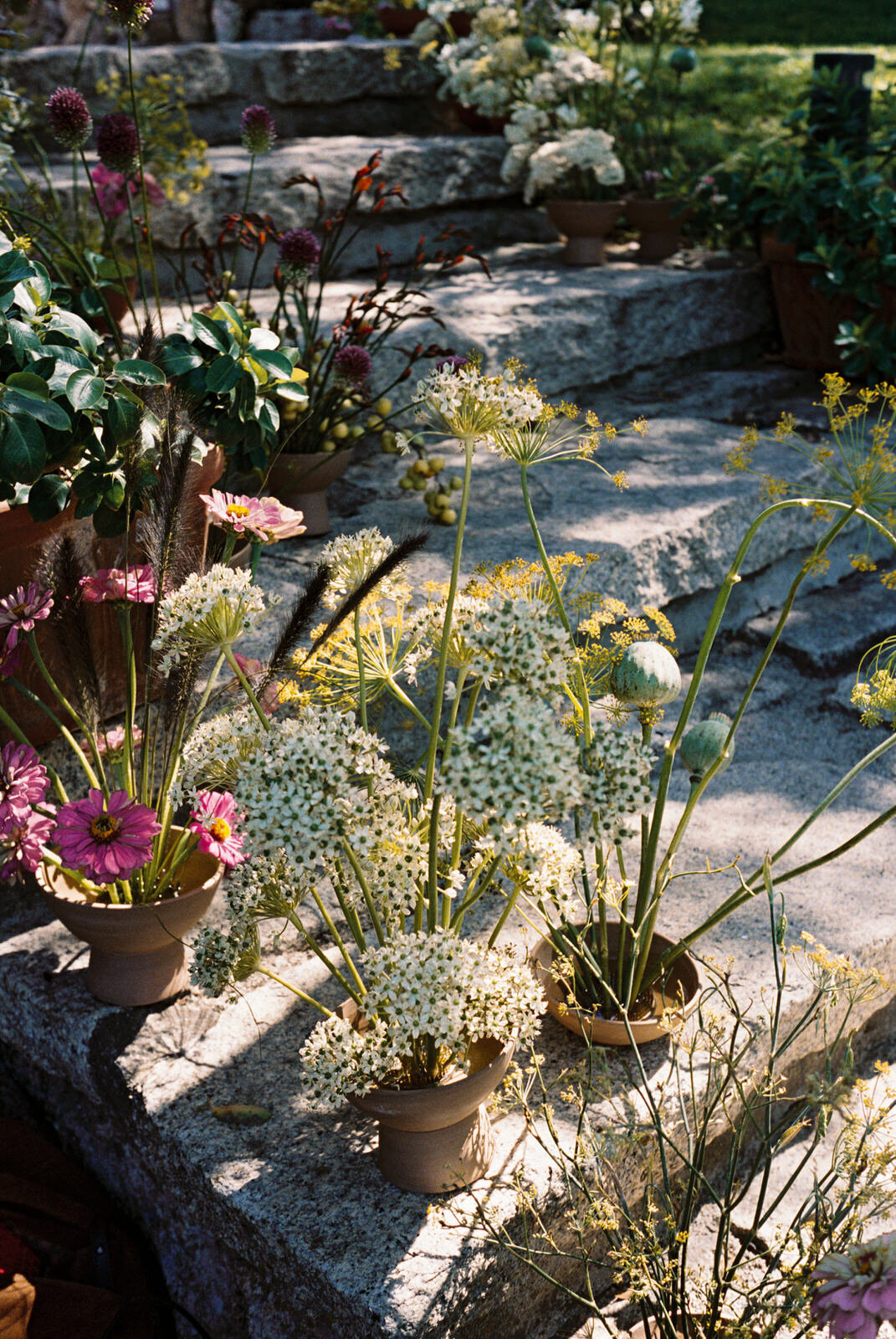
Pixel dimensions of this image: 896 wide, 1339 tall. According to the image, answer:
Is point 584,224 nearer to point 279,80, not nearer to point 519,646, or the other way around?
point 279,80

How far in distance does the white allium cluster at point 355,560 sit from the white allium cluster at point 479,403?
0.17 m

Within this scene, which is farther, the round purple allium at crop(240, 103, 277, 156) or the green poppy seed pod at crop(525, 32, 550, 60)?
the green poppy seed pod at crop(525, 32, 550, 60)

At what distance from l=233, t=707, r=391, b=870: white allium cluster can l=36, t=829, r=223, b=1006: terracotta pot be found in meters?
0.57

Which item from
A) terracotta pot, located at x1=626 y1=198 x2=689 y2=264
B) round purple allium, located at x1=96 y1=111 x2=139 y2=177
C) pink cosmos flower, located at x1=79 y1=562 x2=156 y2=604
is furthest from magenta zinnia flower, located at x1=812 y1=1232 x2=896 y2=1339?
terracotta pot, located at x1=626 y1=198 x2=689 y2=264

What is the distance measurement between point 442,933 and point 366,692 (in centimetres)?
36

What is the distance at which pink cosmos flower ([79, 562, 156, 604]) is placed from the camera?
5.32ft

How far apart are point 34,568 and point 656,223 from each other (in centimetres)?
359

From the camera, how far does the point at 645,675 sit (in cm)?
144

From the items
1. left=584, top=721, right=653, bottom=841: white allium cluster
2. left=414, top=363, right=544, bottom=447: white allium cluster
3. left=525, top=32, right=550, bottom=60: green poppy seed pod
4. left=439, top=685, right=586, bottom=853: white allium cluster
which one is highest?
left=525, top=32, right=550, bottom=60: green poppy seed pod

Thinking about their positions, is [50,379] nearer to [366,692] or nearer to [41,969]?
[366,692]

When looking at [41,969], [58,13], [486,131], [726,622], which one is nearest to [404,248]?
[486,131]

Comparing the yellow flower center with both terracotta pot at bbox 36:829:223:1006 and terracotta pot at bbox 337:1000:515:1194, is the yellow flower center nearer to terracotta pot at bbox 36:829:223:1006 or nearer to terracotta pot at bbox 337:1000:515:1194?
terracotta pot at bbox 36:829:223:1006

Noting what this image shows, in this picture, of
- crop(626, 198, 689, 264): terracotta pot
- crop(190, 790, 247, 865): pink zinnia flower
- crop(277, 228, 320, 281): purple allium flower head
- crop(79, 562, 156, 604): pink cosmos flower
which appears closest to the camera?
crop(190, 790, 247, 865): pink zinnia flower

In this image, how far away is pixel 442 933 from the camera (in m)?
1.29
